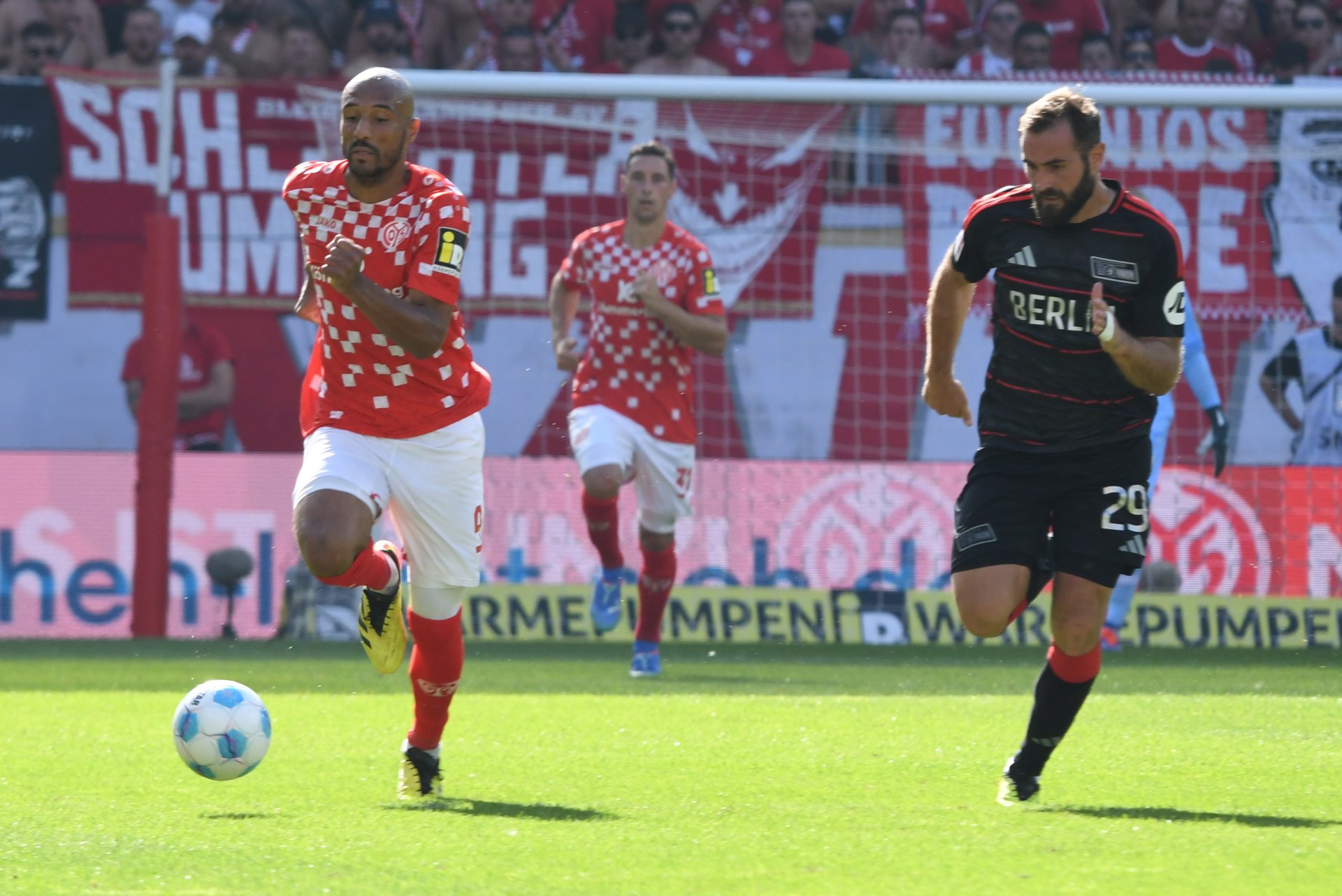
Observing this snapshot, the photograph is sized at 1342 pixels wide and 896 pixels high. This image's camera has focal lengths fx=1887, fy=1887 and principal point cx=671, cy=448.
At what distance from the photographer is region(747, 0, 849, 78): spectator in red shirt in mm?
14914

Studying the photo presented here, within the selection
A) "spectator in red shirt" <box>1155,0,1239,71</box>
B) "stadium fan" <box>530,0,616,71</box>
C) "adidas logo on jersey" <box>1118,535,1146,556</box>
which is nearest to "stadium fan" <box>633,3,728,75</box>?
"stadium fan" <box>530,0,616,71</box>

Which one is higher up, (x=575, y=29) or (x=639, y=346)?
(x=575, y=29)

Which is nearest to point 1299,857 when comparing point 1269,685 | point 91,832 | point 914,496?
point 91,832

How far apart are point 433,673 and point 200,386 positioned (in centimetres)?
836

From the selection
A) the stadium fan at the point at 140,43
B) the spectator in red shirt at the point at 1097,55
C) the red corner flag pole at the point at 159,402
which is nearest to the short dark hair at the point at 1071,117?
the red corner flag pole at the point at 159,402

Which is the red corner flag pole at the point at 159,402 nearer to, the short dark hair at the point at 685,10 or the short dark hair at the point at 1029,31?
the short dark hair at the point at 685,10

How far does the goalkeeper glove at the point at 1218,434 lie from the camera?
10.8 metres

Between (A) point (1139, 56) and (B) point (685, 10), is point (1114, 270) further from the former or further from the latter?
(A) point (1139, 56)

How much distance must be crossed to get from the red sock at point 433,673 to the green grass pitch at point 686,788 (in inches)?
8.6

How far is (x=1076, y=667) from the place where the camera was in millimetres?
5402

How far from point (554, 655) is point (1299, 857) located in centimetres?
693

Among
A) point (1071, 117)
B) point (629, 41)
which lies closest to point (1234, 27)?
point (629, 41)

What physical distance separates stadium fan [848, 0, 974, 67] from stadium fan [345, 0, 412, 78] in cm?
361

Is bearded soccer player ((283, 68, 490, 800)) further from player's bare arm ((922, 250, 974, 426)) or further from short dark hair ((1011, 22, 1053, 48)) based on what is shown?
short dark hair ((1011, 22, 1053, 48))
